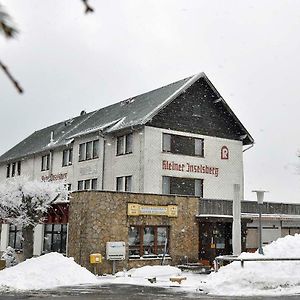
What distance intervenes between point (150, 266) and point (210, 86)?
44.9 feet

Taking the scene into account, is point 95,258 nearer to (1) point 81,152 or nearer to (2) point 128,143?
(2) point 128,143

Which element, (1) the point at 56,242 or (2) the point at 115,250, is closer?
(2) the point at 115,250

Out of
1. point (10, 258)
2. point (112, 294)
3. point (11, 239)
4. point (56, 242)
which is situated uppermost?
point (11, 239)

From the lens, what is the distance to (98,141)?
35312mm

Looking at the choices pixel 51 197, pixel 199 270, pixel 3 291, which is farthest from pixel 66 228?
pixel 3 291

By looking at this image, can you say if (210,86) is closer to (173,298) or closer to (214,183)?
(214,183)

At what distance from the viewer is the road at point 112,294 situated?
16.2 metres

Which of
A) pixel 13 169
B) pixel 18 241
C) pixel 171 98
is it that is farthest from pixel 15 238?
pixel 13 169

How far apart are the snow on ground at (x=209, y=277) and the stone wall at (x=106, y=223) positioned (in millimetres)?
1621

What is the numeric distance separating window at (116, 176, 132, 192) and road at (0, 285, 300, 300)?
1297 cm

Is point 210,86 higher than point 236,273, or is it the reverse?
point 210,86

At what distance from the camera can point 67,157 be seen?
38.9m

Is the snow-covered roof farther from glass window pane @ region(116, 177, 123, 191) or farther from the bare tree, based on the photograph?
the bare tree

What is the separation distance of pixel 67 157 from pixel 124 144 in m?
7.25
